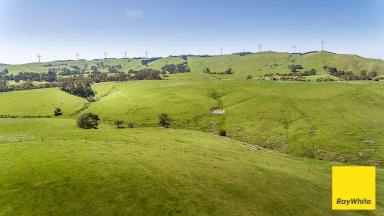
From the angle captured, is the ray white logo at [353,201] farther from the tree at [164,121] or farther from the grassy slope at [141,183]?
the tree at [164,121]

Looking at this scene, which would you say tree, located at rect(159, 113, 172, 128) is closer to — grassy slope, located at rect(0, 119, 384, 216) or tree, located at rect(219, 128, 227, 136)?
tree, located at rect(219, 128, 227, 136)

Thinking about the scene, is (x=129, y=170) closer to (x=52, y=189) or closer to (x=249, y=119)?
(x=52, y=189)

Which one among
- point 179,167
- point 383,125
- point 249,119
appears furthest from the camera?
point 249,119

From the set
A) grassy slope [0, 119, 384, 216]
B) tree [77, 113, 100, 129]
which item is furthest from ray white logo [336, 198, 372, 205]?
tree [77, 113, 100, 129]

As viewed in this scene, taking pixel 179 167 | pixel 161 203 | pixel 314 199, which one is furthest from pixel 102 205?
pixel 314 199

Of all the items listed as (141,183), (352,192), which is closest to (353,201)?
(352,192)

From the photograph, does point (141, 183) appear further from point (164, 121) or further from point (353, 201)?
point (164, 121)
